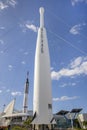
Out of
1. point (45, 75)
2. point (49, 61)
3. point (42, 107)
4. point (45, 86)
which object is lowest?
point (42, 107)

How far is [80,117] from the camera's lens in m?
71.2

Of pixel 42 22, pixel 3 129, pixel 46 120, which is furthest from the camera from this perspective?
pixel 42 22

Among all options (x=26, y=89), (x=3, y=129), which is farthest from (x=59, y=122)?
(x=3, y=129)

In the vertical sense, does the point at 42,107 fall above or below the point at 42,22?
below

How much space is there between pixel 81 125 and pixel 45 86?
48172 mm

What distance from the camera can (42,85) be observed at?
2248 centimetres

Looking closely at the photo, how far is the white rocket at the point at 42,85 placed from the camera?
848 inches

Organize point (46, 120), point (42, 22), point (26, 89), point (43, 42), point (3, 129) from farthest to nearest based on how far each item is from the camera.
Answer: point (26, 89), point (42, 22), point (43, 42), point (46, 120), point (3, 129)

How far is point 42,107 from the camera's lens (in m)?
21.7

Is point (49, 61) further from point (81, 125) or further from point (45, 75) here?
point (81, 125)

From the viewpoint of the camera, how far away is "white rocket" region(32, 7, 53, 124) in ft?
70.7

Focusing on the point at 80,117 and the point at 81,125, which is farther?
the point at 80,117

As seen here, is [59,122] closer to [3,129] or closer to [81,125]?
[81,125]

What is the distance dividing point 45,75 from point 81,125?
48.2 meters
